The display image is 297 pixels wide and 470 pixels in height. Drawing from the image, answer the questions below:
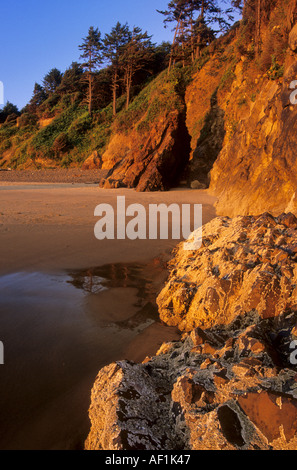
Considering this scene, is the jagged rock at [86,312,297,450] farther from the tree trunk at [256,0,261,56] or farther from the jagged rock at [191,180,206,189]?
the tree trunk at [256,0,261,56]

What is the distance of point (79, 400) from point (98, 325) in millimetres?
953

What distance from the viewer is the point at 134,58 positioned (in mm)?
31766

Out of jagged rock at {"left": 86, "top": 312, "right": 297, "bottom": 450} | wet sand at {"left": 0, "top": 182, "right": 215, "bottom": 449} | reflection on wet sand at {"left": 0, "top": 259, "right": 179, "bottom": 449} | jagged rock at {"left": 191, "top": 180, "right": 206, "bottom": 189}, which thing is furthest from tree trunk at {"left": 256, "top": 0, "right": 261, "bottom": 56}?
jagged rock at {"left": 86, "top": 312, "right": 297, "bottom": 450}

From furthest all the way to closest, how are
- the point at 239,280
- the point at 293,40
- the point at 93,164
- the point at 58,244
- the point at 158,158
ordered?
the point at 93,164 → the point at 158,158 → the point at 293,40 → the point at 58,244 → the point at 239,280

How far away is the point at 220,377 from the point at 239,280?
1211 millimetres

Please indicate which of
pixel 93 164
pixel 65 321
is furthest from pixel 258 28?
pixel 93 164

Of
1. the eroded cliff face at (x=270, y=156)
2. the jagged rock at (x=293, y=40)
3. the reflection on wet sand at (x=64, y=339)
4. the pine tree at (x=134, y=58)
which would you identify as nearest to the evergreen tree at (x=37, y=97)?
the pine tree at (x=134, y=58)

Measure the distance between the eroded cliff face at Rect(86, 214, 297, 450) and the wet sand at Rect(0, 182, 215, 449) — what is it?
289mm

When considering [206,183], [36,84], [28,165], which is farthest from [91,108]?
[206,183]

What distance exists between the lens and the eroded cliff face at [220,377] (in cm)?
140

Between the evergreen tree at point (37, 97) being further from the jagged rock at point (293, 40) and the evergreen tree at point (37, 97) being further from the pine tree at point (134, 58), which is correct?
the jagged rock at point (293, 40)

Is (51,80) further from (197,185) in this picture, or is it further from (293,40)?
(293,40)

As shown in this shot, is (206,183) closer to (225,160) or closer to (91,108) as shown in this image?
(225,160)

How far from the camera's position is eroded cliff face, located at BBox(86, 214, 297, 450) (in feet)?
4.60
